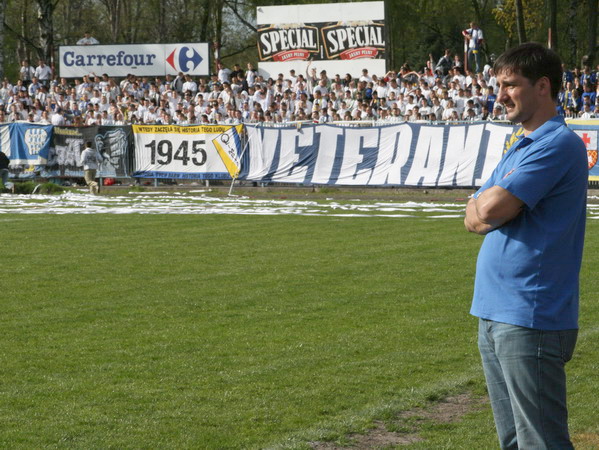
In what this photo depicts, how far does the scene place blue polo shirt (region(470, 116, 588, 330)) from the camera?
12.4ft

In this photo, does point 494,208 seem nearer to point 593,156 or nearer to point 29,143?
point 593,156

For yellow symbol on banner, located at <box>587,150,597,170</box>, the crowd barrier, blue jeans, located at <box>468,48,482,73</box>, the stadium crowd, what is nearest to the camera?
yellow symbol on banner, located at <box>587,150,597,170</box>

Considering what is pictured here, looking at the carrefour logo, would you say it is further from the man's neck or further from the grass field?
the man's neck

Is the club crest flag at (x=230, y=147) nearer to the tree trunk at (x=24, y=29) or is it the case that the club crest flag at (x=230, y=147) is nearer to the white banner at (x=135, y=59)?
the white banner at (x=135, y=59)

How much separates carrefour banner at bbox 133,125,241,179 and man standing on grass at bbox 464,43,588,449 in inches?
1098

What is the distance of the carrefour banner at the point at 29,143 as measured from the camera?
1379 inches

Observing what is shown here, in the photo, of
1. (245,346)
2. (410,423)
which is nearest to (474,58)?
(245,346)

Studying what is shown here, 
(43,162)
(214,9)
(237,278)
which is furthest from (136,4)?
(237,278)

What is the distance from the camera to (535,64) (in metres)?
3.83

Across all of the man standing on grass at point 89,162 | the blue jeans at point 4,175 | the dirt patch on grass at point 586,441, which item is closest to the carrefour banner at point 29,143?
the blue jeans at point 4,175

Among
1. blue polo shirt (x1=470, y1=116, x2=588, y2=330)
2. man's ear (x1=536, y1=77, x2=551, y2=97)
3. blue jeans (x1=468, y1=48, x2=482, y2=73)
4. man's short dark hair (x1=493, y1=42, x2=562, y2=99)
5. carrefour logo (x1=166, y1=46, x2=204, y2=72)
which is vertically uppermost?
carrefour logo (x1=166, y1=46, x2=204, y2=72)

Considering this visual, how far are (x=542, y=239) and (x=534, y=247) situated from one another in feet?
0.14

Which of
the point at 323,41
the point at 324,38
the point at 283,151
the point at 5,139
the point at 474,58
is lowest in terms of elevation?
the point at 283,151

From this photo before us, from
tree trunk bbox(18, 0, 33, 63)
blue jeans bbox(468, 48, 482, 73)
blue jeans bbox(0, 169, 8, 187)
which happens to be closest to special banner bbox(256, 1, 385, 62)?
blue jeans bbox(468, 48, 482, 73)
